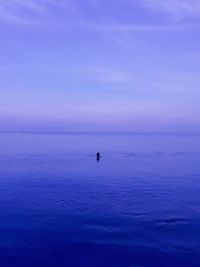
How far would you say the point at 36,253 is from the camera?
25984 mm

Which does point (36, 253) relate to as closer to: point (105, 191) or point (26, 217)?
point (26, 217)

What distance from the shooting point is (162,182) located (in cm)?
6000

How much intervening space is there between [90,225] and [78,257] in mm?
7328

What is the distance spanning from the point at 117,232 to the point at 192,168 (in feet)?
175

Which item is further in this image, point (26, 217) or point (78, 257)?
point (26, 217)

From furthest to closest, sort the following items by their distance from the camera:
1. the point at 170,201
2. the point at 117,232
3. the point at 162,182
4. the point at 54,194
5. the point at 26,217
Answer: the point at 162,182
the point at 54,194
the point at 170,201
the point at 26,217
the point at 117,232

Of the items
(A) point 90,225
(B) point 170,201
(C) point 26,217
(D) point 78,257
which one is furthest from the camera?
(B) point 170,201

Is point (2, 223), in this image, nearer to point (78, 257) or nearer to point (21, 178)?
point (78, 257)

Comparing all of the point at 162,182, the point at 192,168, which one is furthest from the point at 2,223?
the point at 192,168

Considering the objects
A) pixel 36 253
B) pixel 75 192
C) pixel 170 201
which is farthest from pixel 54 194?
pixel 36 253

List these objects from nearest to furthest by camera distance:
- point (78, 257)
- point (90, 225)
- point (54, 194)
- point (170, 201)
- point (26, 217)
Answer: point (78, 257) < point (90, 225) < point (26, 217) < point (170, 201) < point (54, 194)

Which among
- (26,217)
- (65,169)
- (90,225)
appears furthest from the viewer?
(65,169)

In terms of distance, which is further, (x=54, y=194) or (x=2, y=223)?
(x=54, y=194)

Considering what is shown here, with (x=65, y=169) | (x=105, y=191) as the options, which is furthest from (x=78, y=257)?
(x=65, y=169)
